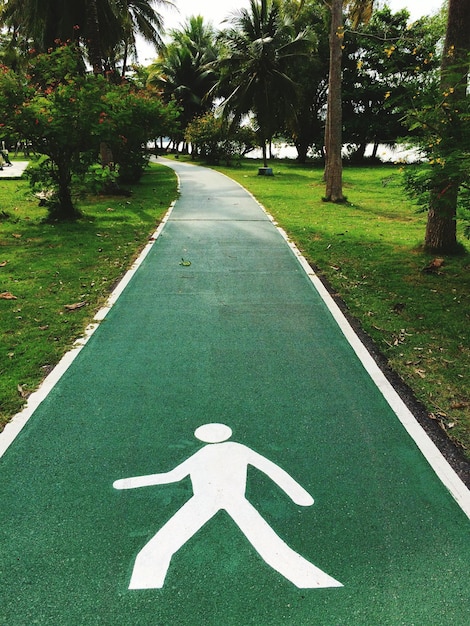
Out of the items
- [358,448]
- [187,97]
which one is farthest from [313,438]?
[187,97]

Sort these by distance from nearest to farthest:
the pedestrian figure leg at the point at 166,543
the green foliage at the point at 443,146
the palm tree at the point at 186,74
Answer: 1. the pedestrian figure leg at the point at 166,543
2. the green foliage at the point at 443,146
3. the palm tree at the point at 186,74

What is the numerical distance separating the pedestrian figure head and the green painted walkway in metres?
0.07

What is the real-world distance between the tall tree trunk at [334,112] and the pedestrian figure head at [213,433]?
13729 millimetres

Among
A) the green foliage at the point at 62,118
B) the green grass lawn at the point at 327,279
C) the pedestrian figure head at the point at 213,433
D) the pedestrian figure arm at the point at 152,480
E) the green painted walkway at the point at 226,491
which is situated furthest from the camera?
the green foliage at the point at 62,118

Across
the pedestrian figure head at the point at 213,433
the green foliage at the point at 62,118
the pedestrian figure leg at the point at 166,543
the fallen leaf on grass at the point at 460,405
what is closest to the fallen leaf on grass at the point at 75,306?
the pedestrian figure head at the point at 213,433

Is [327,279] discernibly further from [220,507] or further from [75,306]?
[220,507]

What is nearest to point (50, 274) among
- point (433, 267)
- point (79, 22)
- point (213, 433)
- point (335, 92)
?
point (213, 433)

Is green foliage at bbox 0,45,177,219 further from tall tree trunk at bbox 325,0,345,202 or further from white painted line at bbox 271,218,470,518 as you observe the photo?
white painted line at bbox 271,218,470,518

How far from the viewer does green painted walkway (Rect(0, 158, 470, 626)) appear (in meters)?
2.39

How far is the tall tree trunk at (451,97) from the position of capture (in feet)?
20.8

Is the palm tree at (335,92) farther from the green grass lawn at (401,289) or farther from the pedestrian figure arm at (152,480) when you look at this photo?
the pedestrian figure arm at (152,480)

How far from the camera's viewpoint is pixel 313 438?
3717 mm

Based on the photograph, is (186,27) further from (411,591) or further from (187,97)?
(411,591)

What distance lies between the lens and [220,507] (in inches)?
118
